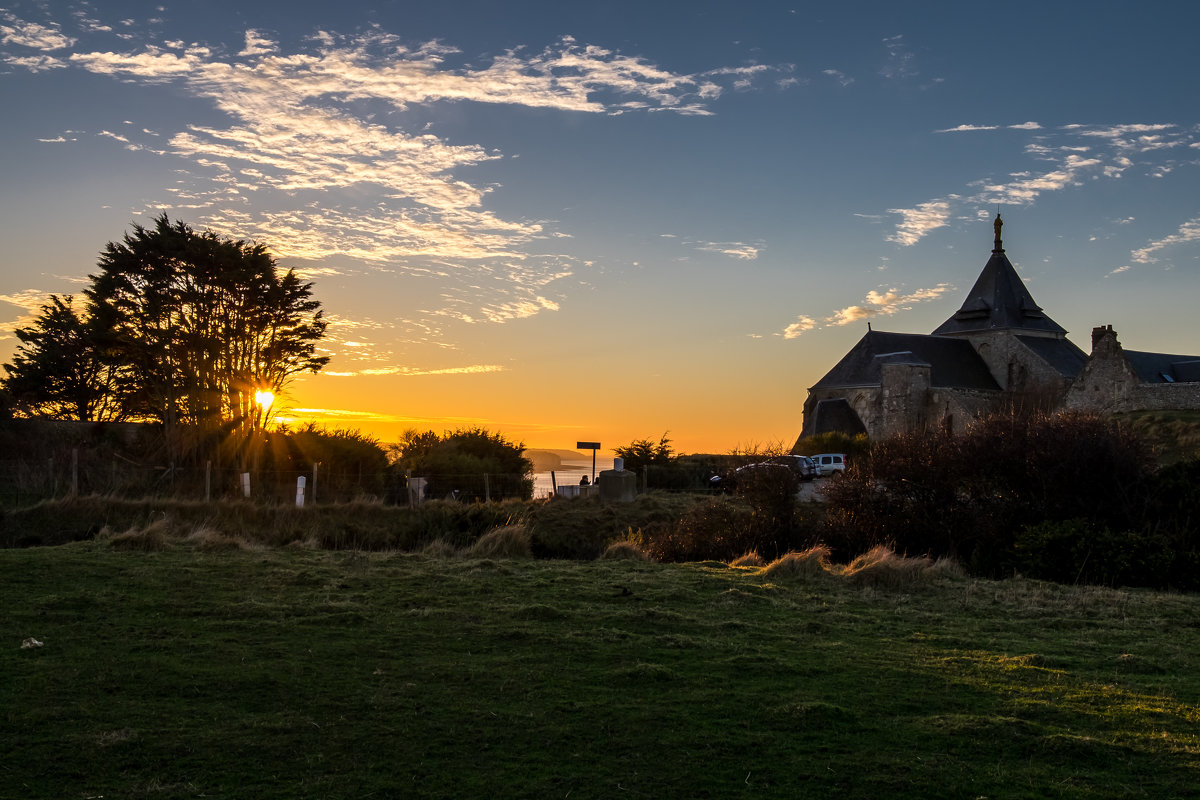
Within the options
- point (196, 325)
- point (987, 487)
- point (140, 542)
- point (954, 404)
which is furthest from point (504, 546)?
point (954, 404)

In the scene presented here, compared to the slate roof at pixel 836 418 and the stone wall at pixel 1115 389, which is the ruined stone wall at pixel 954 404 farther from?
the stone wall at pixel 1115 389

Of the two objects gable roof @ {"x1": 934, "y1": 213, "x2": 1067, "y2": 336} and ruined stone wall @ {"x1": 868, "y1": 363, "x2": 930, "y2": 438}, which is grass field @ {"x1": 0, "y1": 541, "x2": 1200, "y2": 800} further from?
gable roof @ {"x1": 934, "y1": 213, "x2": 1067, "y2": 336}

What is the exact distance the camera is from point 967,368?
6719 cm

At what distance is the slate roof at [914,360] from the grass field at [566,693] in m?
54.3

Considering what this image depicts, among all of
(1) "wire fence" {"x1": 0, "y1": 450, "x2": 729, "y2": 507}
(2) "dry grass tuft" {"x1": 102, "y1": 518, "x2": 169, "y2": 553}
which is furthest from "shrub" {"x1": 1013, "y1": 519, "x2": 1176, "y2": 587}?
(1) "wire fence" {"x1": 0, "y1": 450, "x2": 729, "y2": 507}

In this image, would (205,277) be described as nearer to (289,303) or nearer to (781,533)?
(289,303)

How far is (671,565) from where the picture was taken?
14.1m

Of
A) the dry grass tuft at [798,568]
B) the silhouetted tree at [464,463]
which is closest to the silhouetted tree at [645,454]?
the silhouetted tree at [464,463]

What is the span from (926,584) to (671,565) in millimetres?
3618

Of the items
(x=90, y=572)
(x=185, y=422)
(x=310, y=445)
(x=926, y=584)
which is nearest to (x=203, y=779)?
(x=90, y=572)

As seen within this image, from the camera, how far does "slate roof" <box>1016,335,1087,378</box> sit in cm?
6494

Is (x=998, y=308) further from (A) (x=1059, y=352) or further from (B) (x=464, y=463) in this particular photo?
(B) (x=464, y=463)

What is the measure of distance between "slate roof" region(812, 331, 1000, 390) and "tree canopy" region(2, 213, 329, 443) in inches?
1523

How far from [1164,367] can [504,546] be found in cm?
4798
